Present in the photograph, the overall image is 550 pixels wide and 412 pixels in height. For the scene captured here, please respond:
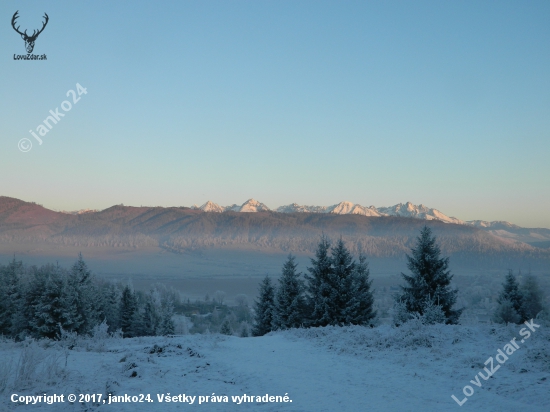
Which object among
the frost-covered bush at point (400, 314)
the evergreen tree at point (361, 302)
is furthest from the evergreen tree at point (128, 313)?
the frost-covered bush at point (400, 314)

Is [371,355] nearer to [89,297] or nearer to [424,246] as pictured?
[424,246]

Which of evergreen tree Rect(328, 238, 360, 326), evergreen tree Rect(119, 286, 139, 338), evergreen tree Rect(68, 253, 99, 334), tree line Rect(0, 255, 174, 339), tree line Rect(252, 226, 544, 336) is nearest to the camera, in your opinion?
tree line Rect(252, 226, 544, 336)

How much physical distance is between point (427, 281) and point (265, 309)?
14.4 metres

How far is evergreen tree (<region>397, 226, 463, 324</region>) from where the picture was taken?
23594 millimetres

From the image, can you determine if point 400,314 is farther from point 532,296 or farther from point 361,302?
point 532,296

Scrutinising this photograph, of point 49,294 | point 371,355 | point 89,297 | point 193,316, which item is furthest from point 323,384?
point 193,316

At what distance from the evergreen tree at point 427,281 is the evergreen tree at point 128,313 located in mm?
27843

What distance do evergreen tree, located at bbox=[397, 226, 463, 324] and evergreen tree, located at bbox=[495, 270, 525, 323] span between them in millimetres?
8775

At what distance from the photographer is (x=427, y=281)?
24.3m

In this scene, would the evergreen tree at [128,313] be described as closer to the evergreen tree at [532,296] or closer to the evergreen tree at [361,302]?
the evergreen tree at [361,302]

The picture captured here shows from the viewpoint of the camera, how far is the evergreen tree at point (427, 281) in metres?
23.6

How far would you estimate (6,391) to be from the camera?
645 centimetres

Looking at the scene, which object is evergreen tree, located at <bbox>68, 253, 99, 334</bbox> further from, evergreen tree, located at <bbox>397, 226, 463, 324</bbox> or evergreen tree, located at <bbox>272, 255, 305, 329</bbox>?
evergreen tree, located at <bbox>397, 226, 463, 324</bbox>

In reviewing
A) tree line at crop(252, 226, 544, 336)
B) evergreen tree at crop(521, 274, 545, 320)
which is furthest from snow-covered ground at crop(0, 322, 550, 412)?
evergreen tree at crop(521, 274, 545, 320)
